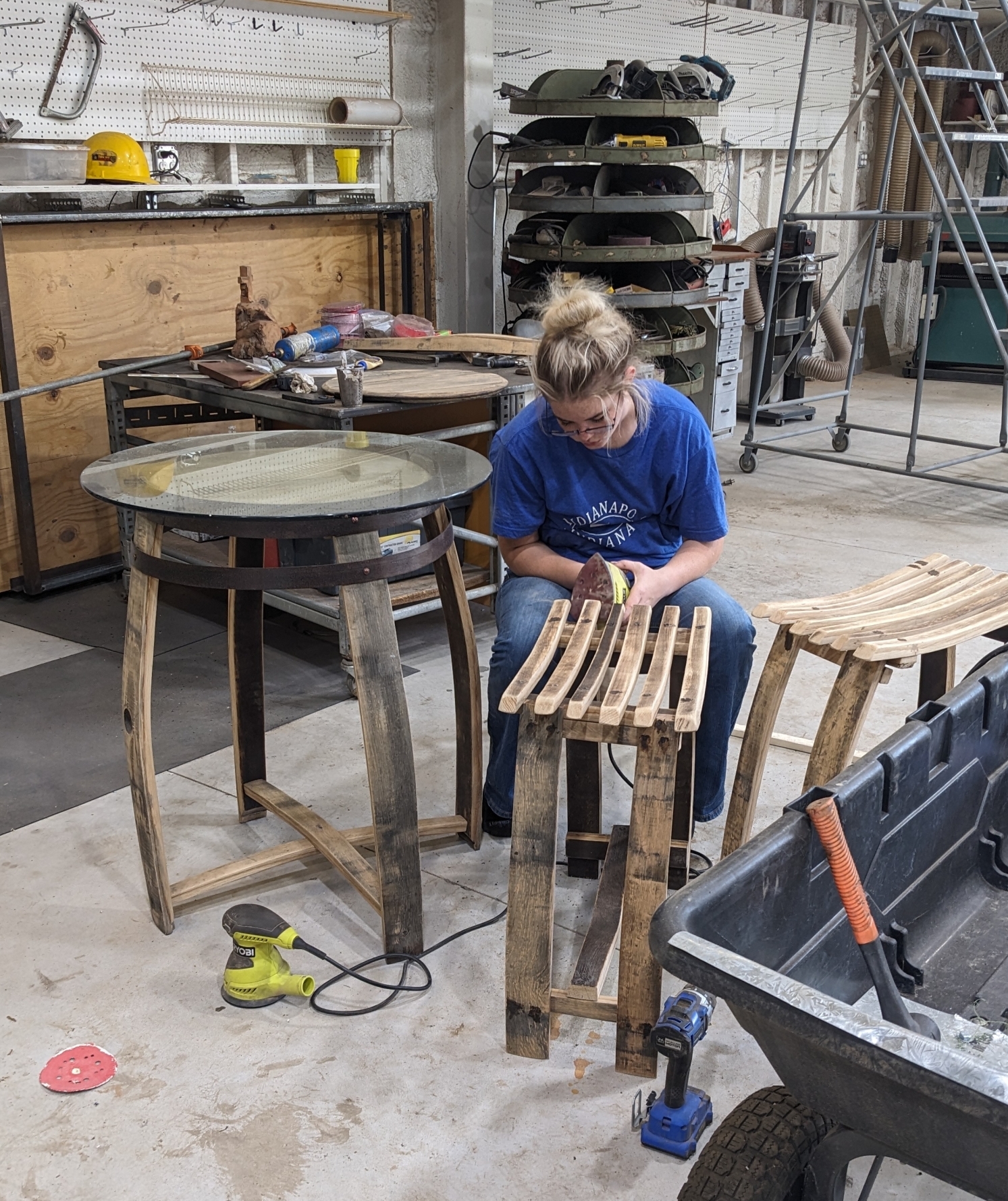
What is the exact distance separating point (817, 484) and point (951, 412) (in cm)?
190

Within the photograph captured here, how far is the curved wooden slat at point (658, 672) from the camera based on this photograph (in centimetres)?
163

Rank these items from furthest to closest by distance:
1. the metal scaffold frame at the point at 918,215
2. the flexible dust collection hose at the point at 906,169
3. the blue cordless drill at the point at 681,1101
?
the flexible dust collection hose at the point at 906,169 → the metal scaffold frame at the point at 918,215 → the blue cordless drill at the point at 681,1101

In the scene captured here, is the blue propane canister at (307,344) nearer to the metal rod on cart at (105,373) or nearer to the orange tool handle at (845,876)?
the metal rod on cart at (105,373)

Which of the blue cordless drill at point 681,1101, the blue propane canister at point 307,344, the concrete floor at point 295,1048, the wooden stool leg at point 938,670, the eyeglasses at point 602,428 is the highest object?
the blue propane canister at point 307,344

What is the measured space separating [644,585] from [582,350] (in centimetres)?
44

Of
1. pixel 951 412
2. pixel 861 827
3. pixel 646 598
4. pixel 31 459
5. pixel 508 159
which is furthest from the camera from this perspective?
pixel 951 412

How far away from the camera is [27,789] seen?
8.41ft

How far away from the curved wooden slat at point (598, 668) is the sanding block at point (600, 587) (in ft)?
0.11

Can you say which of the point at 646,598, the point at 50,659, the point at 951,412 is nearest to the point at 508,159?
the point at 50,659

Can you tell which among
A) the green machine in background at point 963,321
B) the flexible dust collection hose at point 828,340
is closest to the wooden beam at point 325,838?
the flexible dust collection hose at point 828,340

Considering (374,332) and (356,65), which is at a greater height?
(356,65)

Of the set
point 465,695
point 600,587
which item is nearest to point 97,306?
point 465,695

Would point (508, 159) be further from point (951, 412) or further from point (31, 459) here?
point (951, 412)

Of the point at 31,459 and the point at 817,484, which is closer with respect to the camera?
the point at 31,459
